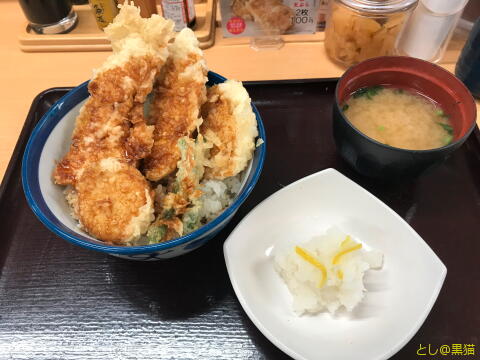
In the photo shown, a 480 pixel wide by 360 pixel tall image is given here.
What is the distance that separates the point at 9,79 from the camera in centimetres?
179

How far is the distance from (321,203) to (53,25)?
1.65m

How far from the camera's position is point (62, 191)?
3.61 ft

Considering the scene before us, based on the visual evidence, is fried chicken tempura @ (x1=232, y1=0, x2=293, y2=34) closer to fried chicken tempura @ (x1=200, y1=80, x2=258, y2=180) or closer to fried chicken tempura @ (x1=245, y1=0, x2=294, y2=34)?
fried chicken tempura @ (x1=245, y1=0, x2=294, y2=34)

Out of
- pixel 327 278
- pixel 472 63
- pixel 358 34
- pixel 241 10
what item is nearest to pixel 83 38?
pixel 241 10

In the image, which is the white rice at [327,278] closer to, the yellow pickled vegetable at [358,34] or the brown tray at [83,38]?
the yellow pickled vegetable at [358,34]

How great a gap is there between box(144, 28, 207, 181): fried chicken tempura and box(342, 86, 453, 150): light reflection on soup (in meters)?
0.54

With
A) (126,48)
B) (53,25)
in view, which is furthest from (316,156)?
(53,25)

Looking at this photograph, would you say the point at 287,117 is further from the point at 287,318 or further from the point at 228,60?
the point at 287,318

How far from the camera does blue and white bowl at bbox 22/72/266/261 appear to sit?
3.06 ft

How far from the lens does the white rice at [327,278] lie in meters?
1.03

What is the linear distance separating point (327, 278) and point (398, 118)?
69 centimetres

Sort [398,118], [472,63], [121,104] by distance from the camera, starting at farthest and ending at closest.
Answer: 1. [472,63]
2. [398,118]
3. [121,104]

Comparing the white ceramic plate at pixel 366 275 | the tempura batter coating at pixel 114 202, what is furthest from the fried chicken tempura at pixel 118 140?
the white ceramic plate at pixel 366 275

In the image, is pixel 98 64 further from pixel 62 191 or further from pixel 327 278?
pixel 327 278
